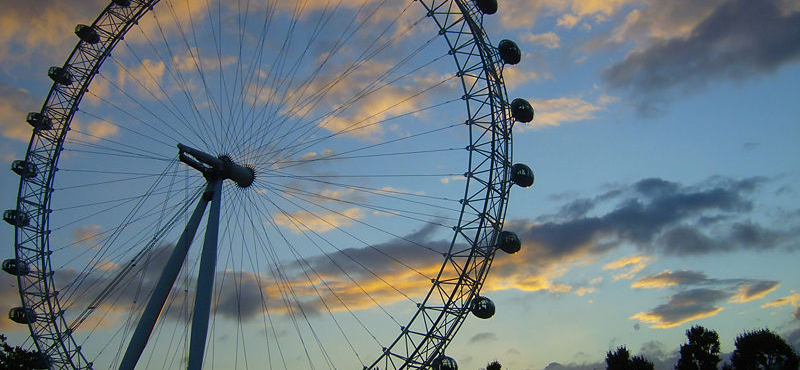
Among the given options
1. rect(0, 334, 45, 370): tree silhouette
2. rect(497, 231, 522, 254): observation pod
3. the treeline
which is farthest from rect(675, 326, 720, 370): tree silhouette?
rect(0, 334, 45, 370): tree silhouette

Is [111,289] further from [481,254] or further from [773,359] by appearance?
[773,359]

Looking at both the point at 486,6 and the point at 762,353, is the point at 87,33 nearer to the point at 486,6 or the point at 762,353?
the point at 486,6

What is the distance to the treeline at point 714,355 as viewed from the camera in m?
50.8

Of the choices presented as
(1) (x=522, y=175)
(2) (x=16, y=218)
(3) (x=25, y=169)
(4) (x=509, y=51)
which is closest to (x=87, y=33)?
(3) (x=25, y=169)

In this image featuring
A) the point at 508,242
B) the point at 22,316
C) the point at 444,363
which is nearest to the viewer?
the point at 444,363

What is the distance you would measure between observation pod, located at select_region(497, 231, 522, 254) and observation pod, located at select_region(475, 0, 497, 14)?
11.5 meters

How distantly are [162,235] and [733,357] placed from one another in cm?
4980

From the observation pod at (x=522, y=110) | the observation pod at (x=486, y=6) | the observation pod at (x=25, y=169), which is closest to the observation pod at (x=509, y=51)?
the observation pod at (x=486, y=6)

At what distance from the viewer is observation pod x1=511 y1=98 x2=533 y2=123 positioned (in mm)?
28875

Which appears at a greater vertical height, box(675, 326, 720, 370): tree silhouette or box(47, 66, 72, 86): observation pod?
box(47, 66, 72, 86): observation pod

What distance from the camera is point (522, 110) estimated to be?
94.7 feet

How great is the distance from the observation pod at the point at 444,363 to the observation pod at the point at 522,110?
12.3m

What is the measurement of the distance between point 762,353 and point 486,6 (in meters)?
42.6

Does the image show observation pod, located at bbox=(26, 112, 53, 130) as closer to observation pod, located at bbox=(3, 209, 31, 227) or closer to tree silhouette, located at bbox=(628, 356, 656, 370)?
observation pod, located at bbox=(3, 209, 31, 227)
